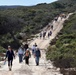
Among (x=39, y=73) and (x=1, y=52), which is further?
(x=1, y=52)

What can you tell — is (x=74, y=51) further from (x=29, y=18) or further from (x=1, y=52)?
(x=29, y=18)

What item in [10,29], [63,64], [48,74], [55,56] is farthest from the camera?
[10,29]

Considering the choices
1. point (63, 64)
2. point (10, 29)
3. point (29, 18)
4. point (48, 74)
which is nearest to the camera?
→ point (48, 74)

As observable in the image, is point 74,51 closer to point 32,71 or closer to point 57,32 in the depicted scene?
point 32,71

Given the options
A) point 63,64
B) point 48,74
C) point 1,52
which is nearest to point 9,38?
point 1,52

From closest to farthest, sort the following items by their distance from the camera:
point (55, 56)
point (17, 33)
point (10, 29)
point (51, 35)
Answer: point (55, 56) < point (51, 35) < point (10, 29) < point (17, 33)

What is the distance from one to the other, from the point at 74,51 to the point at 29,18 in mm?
61438

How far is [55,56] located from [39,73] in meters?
6.99

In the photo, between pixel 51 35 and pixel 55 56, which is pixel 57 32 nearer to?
pixel 51 35

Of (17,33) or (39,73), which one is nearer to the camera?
(39,73)

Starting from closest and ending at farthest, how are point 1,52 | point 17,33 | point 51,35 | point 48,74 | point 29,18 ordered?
point 48,74 → point 1,52 → point 51,35 → point 17,33 → point 29,18

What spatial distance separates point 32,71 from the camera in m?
21.6

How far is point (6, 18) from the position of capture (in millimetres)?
55688

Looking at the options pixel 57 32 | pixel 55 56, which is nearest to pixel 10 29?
pixel 57 32
